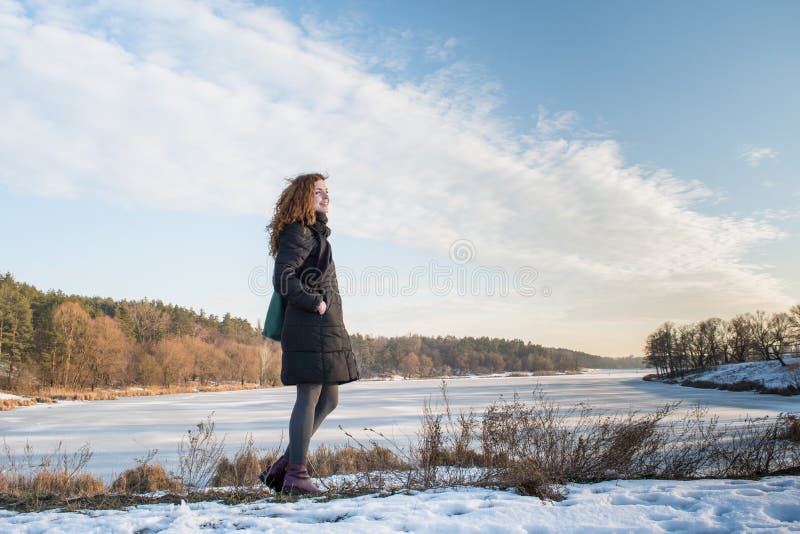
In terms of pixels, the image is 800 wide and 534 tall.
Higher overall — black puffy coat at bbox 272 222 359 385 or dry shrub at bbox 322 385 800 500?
black puffy coat at bbox 272 222 359 385

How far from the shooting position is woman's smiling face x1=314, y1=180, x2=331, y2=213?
3.15 metres

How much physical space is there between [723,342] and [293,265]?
6480 cm

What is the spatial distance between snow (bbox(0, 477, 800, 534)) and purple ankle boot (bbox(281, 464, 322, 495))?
0.62 ft

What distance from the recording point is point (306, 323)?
9.50 feet

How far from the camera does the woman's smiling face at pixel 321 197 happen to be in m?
3.15

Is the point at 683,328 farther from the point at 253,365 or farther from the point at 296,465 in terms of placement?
the point at 296,465

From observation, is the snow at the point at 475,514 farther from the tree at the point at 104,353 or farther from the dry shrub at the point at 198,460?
the tree at the point at 104,353

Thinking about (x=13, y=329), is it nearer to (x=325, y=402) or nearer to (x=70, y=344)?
(x=70, y=344)

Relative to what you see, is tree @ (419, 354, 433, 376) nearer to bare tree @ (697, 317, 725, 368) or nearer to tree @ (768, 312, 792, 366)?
bare tree @ (697, 317, 725, 368)

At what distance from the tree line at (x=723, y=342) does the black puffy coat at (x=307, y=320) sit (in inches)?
1882

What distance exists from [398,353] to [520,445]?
10963 cm

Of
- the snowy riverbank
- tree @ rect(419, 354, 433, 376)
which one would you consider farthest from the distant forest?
tree @ rect(419, 354, 433, 376)


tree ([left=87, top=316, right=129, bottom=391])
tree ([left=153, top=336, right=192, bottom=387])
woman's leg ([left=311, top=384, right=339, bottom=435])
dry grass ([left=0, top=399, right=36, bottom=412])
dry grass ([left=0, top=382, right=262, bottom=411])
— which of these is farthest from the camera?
tree ([left=153, top=336, right=192, bottom=387])

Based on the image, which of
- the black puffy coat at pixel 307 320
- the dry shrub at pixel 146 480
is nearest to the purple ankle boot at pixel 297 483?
the black puffy coat at pixel 307 320
